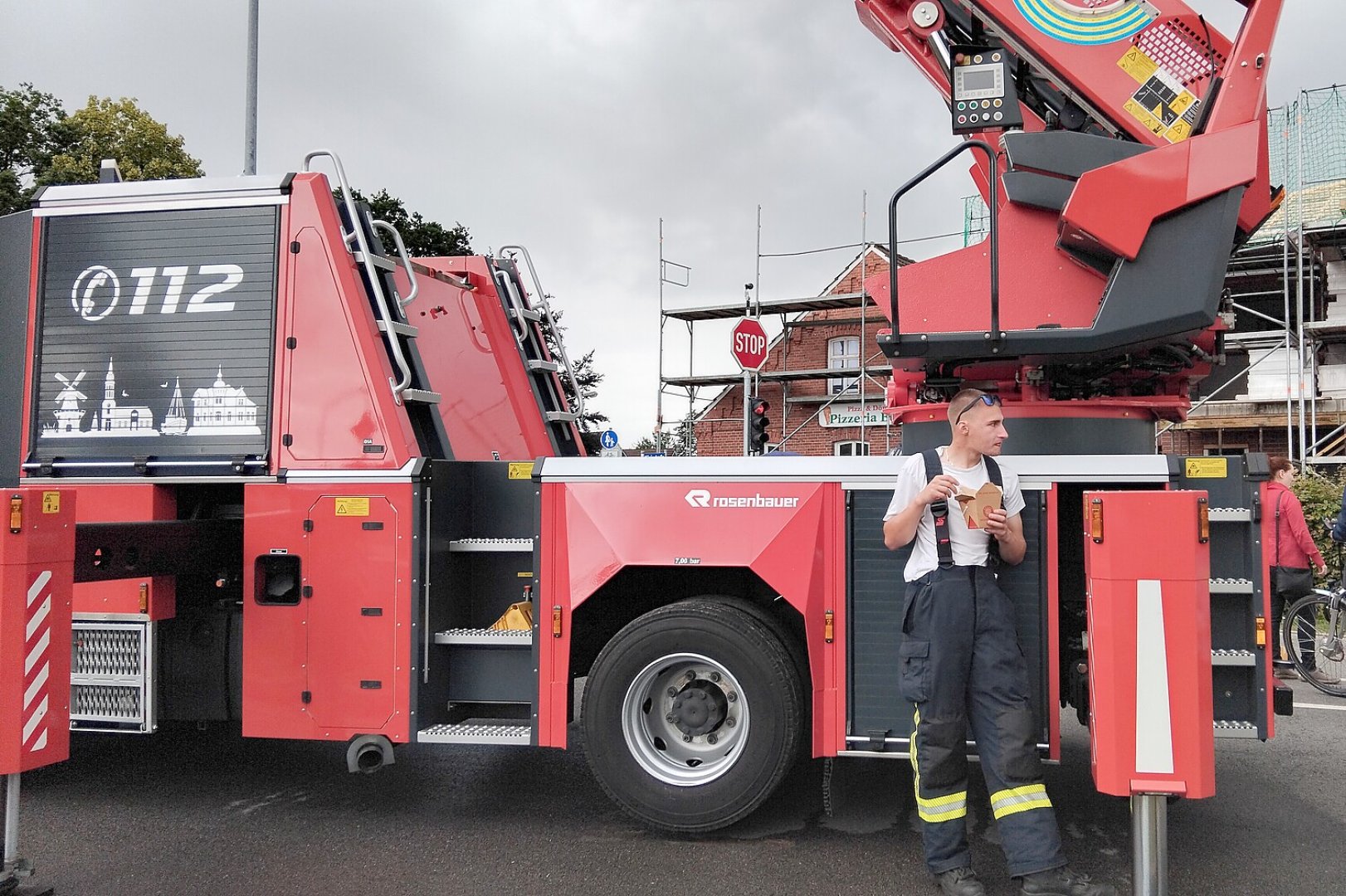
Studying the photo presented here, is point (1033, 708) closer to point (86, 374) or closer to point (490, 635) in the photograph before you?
point (490, 635)

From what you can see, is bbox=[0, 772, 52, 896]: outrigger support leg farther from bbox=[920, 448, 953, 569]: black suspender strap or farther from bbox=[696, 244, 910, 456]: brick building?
bbox=[696, 244, 910, 456]: brick building

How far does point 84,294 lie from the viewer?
5.40 meters

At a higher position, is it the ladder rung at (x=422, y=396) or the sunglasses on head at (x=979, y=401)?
the ladder rung at (x=422, y=396)

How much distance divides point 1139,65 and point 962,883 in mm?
3857

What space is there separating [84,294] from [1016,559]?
4781mm

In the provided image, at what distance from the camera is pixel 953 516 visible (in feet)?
13.8

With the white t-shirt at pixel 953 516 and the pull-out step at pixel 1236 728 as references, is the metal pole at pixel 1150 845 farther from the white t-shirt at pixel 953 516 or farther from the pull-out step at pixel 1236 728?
the white t-shirt at pixel 953 516

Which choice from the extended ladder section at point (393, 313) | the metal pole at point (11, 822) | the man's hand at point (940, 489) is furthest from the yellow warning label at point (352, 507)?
the man's hand at point (940, 489)

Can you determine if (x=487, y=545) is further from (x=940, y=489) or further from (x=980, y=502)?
(x=980, y=502)

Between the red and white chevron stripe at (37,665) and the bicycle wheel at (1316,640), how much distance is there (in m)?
8.96

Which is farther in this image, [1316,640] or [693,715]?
[1316,640]

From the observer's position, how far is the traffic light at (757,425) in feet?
33.9

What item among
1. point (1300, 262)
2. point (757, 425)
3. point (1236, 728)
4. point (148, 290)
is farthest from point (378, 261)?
point (1300, 262)

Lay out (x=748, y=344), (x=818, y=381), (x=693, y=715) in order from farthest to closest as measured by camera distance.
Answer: (x=818, y=381)
(x=748, y=344)
(x=693, y=715)
